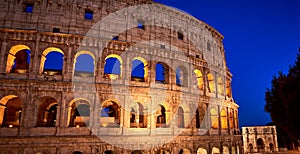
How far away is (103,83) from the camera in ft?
43.7

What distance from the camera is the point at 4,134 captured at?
11320 millimetres

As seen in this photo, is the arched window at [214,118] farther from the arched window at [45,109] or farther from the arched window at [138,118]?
the arched window at [45,109]

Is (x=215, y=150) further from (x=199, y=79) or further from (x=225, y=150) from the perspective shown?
(x=199, y=79)

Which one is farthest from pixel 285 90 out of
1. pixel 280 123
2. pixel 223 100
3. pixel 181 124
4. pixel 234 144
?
pixel 234 144

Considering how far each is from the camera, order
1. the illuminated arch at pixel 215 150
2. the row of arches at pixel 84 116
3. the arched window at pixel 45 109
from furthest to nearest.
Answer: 1. the illuminated arch at pixel 215 150
2. the arched window at pixel 45 109
3. the row of arches at pixel 84 116

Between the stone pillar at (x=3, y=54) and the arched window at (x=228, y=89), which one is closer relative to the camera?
the stone pillar at (x=3, y=54)

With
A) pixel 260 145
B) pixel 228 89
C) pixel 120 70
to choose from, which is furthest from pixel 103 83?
pixel 260 145

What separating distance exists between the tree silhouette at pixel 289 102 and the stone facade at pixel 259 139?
62.2ft

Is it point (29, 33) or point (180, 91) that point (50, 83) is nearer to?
point (29, 33)

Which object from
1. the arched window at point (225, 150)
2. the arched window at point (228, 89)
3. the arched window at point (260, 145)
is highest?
the arched window at point (228, 89)

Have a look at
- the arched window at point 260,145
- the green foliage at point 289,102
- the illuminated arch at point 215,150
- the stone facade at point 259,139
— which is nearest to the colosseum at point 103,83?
the illuminated arch at point 215,150

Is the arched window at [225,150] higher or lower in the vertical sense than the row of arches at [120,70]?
lower

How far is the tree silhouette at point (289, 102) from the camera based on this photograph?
28.2 ft

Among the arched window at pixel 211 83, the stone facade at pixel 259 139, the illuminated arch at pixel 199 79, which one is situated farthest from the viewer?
the stone facade at pixel 259 139
